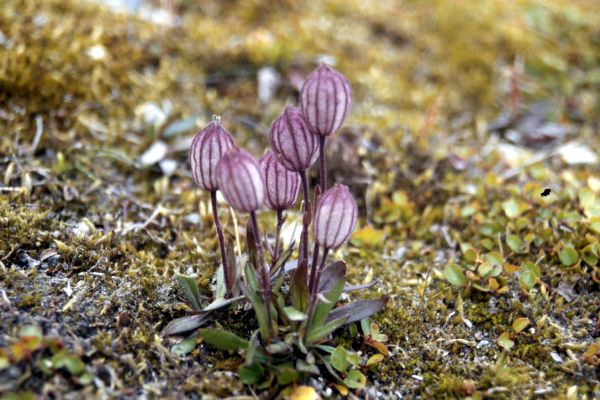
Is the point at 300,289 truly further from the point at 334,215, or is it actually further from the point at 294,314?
the point at 334,215

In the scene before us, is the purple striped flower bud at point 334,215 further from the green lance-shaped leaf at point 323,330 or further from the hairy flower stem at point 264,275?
the green lance-shaped leaf at point 323,330

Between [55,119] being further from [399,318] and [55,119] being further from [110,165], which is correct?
[399,318]

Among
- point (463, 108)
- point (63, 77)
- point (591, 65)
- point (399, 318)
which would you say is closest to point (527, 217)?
point (399, 318)

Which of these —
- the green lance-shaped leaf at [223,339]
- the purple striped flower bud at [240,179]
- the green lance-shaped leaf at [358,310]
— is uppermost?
the purple striped flower bud at [240,179]

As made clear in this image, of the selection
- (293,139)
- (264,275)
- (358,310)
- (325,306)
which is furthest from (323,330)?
(293,139)

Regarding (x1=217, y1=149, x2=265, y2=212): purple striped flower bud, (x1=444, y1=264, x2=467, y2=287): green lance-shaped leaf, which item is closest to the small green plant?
(x1=217, y1=149, x2=265, y2=212): purple striped flower bud

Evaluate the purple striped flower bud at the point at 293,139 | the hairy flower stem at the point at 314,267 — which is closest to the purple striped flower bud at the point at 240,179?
the purple striped flower bud at the point at 293,139

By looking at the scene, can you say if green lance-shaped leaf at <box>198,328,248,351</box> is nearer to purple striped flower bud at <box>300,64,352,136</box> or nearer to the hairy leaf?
the hairy leaf
